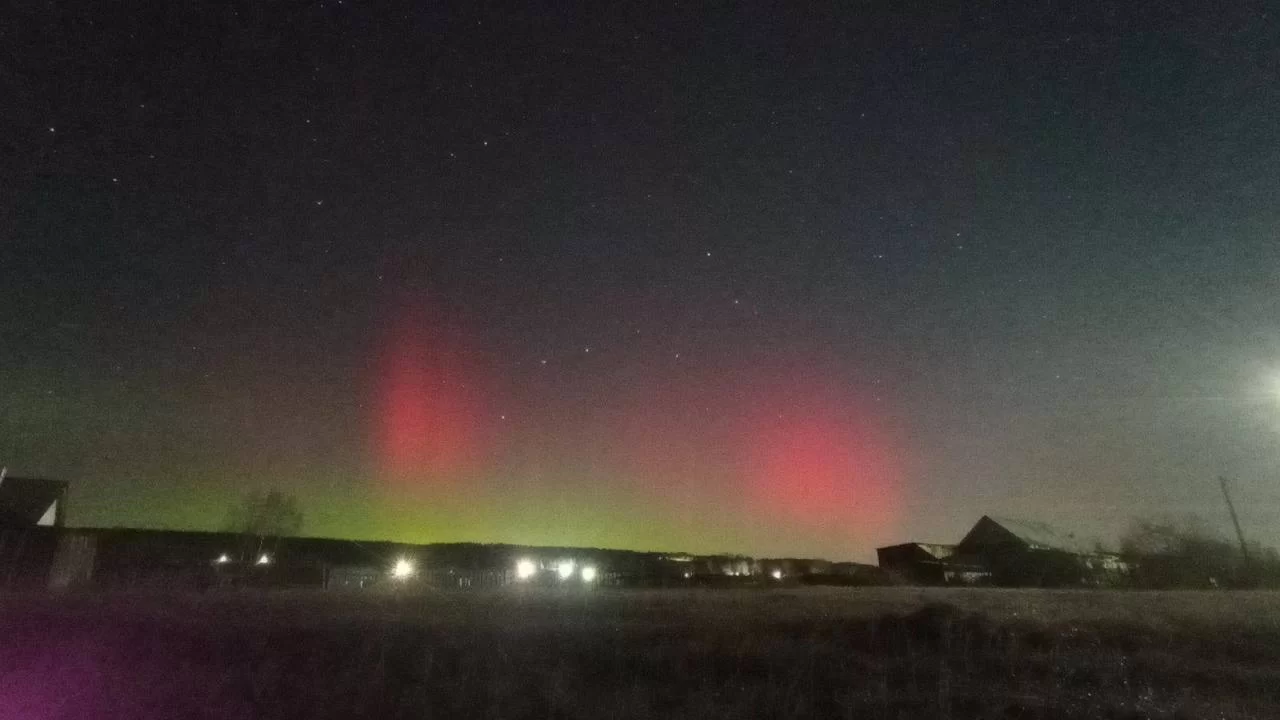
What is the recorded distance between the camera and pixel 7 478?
2127 inches

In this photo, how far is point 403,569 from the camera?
6662 cm

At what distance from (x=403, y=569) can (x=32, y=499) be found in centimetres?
2781

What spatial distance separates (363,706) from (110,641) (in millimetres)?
8964

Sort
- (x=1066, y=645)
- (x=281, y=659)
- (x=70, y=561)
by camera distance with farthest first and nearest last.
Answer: (x=70, y=561) < (x=1066, y=645) < (x=281, y=659)

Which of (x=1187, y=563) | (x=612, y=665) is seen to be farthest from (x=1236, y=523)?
(x=612, y=665)

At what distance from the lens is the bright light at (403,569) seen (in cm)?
6438

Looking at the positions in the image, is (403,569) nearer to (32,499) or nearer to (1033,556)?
(32,499)

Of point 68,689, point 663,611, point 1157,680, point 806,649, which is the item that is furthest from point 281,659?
point 1157,680

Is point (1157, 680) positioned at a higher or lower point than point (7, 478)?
lower

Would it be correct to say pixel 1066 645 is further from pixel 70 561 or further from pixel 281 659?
pixel 70 561

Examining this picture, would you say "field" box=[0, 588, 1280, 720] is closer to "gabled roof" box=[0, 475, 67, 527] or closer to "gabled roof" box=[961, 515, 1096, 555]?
"gabled roof" box=[0, 475, 67, 527]

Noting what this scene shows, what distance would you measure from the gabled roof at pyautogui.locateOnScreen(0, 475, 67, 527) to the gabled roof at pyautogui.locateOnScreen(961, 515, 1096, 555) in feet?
264

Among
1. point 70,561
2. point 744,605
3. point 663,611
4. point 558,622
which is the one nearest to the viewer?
point 558,622

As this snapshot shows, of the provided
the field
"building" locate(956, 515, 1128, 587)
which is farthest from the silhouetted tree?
the field
